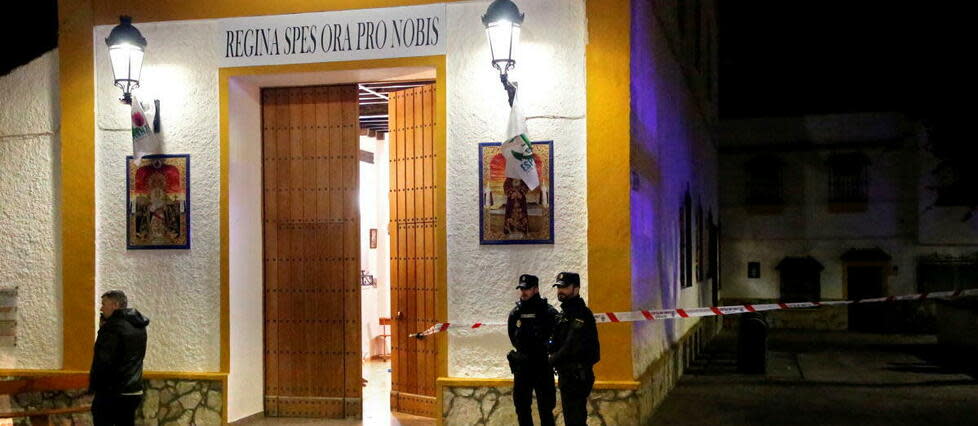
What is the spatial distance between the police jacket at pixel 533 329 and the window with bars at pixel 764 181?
2500cm

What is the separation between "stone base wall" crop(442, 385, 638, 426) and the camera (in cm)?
978

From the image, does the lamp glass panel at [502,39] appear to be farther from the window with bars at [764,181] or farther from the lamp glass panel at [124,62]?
the window with bars at [764,181]

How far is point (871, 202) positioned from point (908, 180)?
132 centimetres

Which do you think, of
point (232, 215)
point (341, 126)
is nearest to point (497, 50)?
point (341, 126)

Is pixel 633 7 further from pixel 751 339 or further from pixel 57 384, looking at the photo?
pixel 751 339

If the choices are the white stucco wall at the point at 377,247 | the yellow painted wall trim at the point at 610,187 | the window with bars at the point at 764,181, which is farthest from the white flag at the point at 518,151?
the window with bars at the point at 764,181

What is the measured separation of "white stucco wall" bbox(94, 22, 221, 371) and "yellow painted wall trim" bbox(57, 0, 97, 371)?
98mm

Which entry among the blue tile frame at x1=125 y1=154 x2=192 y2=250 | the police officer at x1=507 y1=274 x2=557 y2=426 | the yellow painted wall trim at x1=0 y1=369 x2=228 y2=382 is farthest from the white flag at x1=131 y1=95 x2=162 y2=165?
the police officer at x1=507 y1=274 x2=557 y2=426

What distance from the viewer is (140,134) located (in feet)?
35.4

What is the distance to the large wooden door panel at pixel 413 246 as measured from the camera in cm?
1114

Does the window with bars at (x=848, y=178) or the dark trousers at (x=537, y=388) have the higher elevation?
the window with bars at (x=848, y=178)

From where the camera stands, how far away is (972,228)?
29.5 meters

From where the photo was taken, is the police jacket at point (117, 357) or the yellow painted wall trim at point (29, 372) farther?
the yellow painted wall trim at point (29, 372)

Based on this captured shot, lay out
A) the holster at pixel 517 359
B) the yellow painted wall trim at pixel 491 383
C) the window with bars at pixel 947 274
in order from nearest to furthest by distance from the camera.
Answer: the holster at pixel 517 359 < the yellow painted wall trim at pixel 491 383 < the window with bars at pixel 947 274
